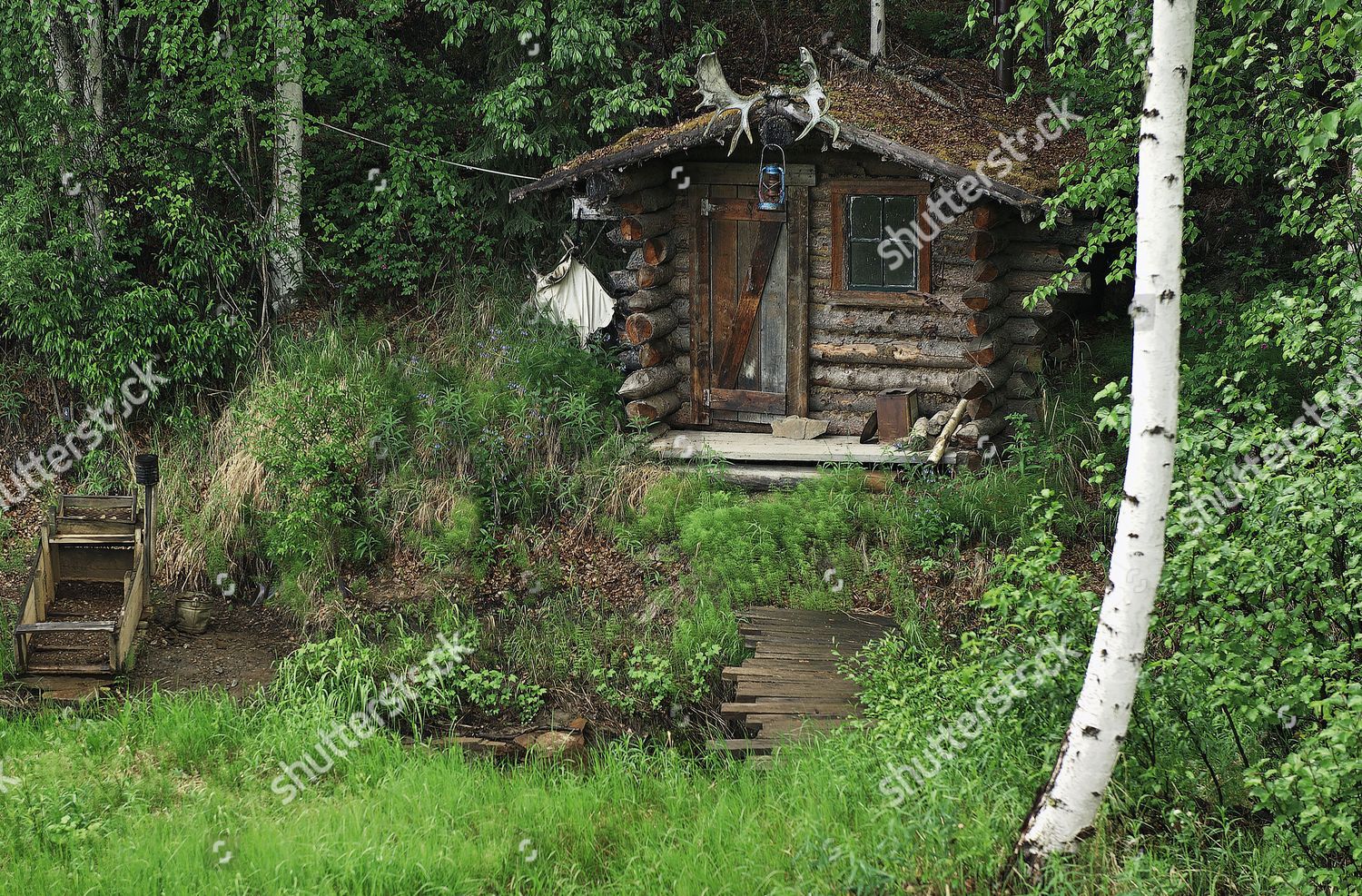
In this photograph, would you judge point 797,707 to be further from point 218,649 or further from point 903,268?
point 218,649

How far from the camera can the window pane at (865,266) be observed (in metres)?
10.5

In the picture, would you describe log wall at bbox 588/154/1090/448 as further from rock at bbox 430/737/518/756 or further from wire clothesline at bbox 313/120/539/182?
rock at bbox 430/737/518/756

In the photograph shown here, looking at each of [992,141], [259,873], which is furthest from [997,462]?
[259,873]

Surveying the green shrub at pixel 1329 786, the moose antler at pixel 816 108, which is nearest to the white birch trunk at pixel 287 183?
the moose antler at pixel 816 108

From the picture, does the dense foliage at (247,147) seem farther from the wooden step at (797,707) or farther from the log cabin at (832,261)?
the wooden step at (797,707)

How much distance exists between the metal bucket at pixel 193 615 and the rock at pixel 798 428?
482cm

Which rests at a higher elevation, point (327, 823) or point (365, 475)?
point (365, 475)

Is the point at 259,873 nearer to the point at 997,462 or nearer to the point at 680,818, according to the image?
the point at 680,818

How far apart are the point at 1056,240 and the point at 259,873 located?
7560mm

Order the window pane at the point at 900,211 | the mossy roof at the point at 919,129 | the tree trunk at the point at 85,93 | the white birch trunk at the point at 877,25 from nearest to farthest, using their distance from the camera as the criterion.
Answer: the mossy roof at the point at 919,129, the window pane at the point at 900,211, the tree trunk at the point at 85,93, the white birch trunk at the point at 877,25

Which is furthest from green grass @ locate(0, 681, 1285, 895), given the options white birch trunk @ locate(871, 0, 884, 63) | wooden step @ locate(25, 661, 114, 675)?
white birch trunk @ locate(871, 0, 884, 63)

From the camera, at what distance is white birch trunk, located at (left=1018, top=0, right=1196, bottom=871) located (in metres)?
4.83

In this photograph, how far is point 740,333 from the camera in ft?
36.1

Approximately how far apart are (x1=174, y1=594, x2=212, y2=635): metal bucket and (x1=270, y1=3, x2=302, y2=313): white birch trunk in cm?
345
